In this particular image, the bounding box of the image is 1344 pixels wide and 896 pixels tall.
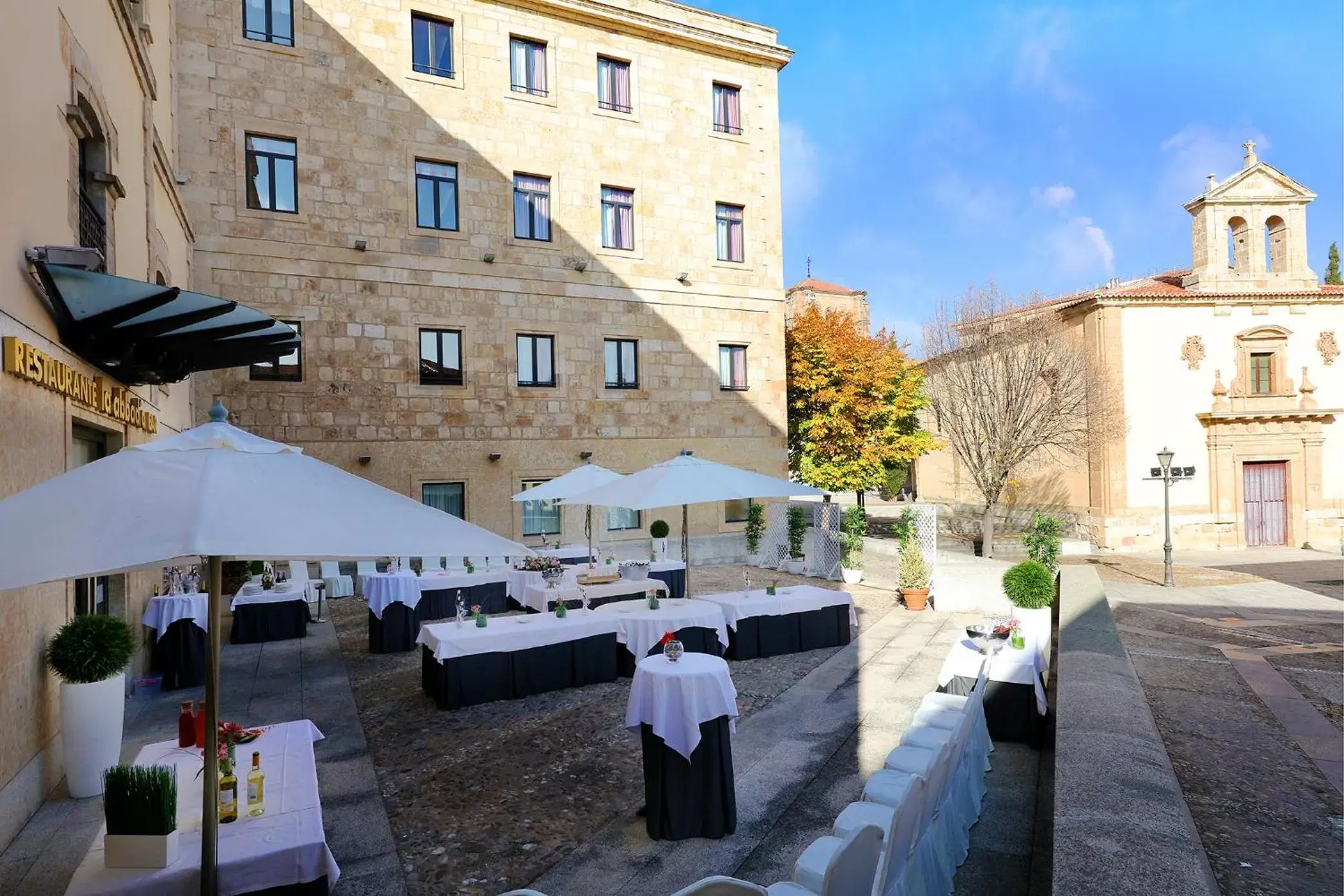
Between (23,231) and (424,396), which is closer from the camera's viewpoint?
(23,231)

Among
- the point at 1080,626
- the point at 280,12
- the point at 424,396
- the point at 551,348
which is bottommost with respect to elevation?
the point at 1080,626

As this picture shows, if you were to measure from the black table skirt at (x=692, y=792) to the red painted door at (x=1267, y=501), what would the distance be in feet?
98.5

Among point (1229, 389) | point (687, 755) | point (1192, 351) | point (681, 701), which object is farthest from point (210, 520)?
point (1229, 389)

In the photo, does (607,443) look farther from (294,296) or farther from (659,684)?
(659,684)

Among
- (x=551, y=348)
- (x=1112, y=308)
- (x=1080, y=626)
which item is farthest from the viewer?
(x=1112, y=308)

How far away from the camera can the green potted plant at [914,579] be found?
48.2 feet

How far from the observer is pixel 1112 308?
1068 inches

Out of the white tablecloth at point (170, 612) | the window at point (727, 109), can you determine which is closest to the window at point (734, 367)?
the window at point (727, 109)

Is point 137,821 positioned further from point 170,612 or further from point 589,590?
point 589,590

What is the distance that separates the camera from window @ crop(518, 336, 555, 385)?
66.1 feet

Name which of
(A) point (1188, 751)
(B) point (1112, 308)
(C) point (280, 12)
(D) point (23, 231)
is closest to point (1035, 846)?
(A) point (1188, 751)

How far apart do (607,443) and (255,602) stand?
1006 centimetres

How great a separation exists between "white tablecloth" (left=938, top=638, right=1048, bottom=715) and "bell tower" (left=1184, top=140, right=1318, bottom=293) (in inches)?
1055

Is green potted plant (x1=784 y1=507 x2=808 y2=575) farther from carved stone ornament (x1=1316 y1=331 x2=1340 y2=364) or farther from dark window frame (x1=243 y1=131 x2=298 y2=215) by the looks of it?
carved stone ornament (x1=1316 y1=331 x2=1340 y2=364)
